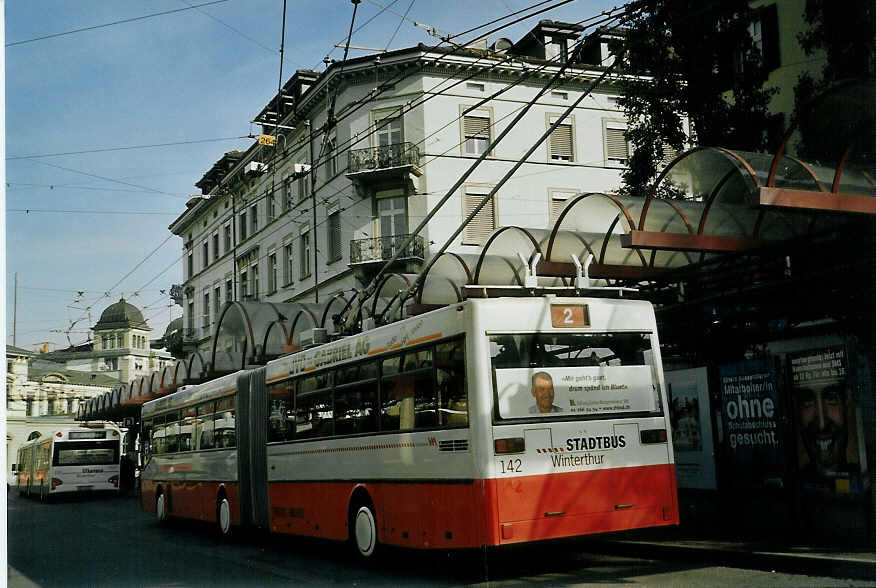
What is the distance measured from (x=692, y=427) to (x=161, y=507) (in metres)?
13.0

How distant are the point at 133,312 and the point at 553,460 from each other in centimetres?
3828

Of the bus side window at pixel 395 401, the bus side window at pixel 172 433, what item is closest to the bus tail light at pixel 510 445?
the bus side window at pixel 395 401

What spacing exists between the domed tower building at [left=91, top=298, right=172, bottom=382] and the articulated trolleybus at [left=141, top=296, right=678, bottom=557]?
25.4 m

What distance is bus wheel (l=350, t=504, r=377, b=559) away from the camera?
1230 centimetres

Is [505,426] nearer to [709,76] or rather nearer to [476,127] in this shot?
[709,76]

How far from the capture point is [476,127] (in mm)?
37000

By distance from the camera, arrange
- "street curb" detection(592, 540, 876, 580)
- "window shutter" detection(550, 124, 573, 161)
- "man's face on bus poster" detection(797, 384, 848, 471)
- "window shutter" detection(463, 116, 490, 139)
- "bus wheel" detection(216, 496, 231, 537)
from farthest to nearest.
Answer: "window shutter" detection(550, 124, 573, 161) → "window shutter" detection(463, 116, 490, 139) → "bus wheel" detection(216, 496, 231, 537) → "man's face on bus poster" detection(797, 384, 848, 471) → "street curb" detection(592, 540, 876, 580)

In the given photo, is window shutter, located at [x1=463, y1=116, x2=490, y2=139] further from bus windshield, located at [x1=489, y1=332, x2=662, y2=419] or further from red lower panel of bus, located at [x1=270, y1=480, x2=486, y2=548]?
bus windshield, located at [x1=489, y1=332, x2=662, y2=419]

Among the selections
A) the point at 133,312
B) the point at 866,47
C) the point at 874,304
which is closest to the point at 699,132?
the point at 866,47

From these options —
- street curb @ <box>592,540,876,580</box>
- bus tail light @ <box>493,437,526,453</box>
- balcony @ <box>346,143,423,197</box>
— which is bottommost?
street curb @ <box>592,540,876,580</box>

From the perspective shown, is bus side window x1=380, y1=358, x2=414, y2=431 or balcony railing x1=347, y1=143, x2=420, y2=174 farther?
balcony railing x1=347, y1=143, x2=420, y2=174

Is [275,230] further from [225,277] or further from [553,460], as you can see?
[553,460]

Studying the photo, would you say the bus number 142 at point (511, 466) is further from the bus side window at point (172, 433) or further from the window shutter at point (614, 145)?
the window shutter at point (614, 145)

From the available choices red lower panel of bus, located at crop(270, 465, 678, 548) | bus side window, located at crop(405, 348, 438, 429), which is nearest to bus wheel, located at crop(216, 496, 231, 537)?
red lower panel of bus, located at crop(270, 465, 678, 548)
